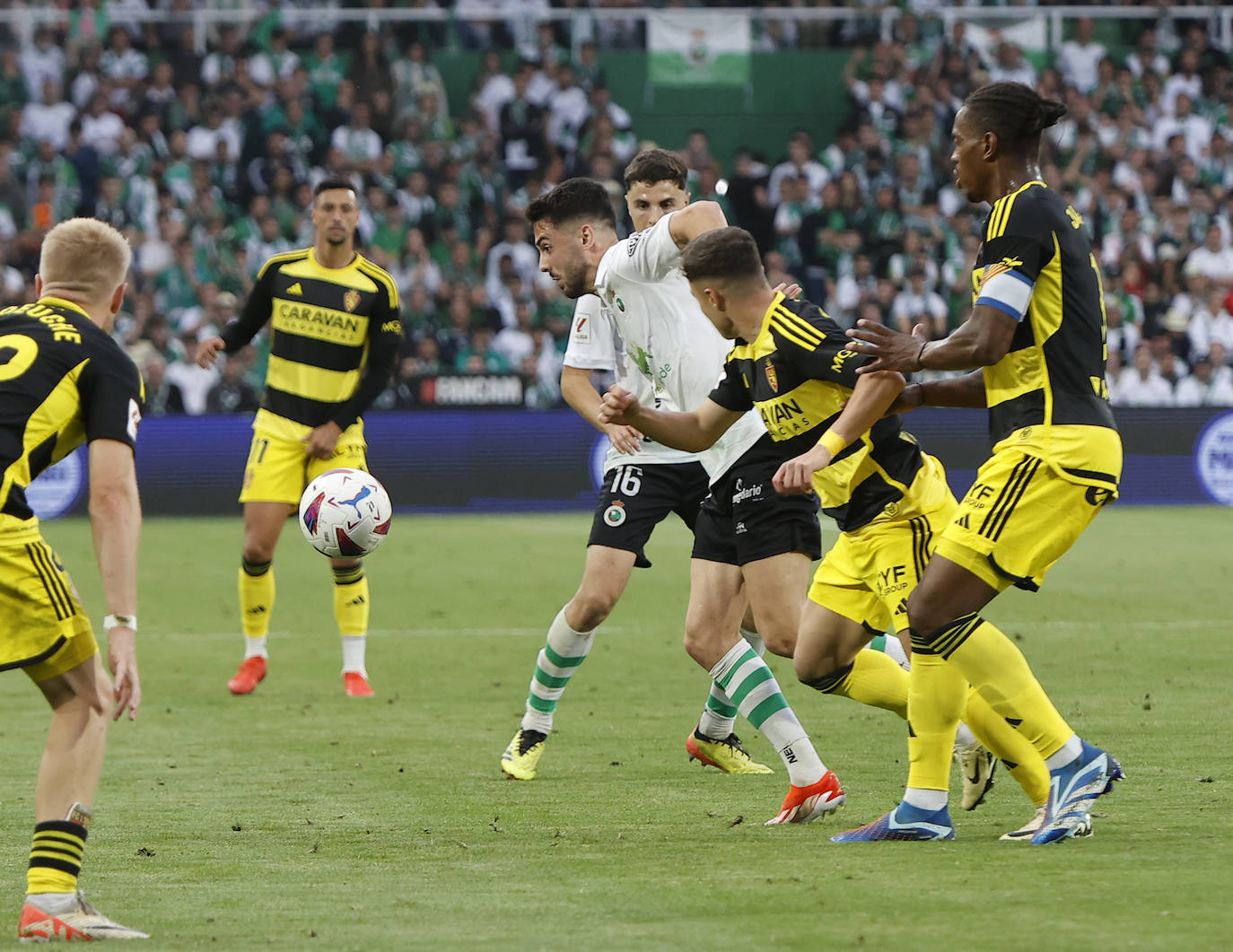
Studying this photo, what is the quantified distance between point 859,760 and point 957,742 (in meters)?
1.03

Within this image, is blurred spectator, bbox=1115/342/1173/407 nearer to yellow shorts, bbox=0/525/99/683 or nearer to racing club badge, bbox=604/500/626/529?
racing club badge, bbox=604/500/626/529

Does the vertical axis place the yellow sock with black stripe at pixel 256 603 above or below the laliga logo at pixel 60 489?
above

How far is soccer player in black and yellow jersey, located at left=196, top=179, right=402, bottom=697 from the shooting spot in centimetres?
953

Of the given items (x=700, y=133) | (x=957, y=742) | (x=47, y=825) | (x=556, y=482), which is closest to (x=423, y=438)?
(x=556, y=482)

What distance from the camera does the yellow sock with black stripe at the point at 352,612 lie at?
30.6ft

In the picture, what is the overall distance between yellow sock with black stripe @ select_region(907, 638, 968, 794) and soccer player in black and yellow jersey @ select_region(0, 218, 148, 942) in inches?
92.4

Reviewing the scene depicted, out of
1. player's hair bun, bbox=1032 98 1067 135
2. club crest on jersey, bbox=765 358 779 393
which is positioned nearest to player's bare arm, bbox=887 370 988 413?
club crest on jersey, bbox=765 358 779 393

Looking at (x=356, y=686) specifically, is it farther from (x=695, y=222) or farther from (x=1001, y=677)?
(x=1001, y=677)

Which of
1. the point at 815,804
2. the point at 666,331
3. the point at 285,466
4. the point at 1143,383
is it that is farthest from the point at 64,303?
the point at 1143,383

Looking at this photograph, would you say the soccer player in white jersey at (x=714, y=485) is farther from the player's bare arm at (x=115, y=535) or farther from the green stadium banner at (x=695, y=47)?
the green stadium banner at (x=695, y=47)

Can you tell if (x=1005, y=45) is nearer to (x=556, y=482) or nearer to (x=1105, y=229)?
(x=1105, y=229)

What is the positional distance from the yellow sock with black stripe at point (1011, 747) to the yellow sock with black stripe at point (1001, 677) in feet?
0.30

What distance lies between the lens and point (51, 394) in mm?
4461

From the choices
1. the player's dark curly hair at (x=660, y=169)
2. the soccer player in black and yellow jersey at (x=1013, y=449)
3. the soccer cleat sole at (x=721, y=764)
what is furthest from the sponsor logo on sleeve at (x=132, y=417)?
the player's dark curly hair at (x=660, y=169)
